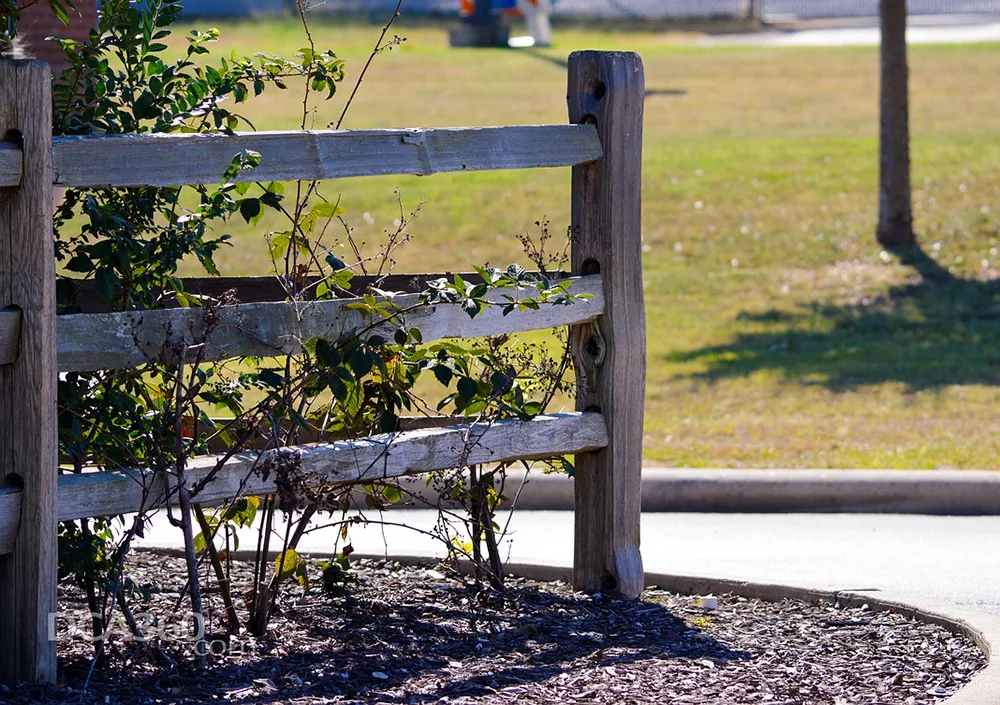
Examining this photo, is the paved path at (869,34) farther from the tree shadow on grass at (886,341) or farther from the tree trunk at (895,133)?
the tree shadow on grass at (886,341)

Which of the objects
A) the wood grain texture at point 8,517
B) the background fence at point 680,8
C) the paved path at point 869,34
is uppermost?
the background fence at point 680,8

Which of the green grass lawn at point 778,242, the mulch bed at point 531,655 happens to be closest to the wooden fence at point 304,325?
the mulch bed at point 531,655

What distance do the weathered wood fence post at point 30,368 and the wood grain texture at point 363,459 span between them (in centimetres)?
12

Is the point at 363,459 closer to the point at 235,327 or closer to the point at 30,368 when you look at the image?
the point at 235,327

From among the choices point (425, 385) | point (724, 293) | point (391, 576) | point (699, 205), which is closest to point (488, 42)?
point (699, 205)

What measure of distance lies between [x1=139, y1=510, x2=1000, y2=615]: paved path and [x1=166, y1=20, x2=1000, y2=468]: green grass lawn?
0.78 metres

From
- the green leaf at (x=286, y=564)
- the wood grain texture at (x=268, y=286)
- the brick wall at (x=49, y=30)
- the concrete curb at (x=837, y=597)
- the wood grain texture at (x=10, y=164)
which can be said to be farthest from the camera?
the brick wall at (x=49, y=30)

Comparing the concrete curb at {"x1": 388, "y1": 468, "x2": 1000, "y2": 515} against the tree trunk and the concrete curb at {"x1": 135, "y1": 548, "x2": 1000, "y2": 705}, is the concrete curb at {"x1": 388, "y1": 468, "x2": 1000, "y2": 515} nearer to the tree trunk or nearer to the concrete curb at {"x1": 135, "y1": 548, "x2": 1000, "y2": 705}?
the concrete curb at {"x1": 135, "y1": 548, "x2": 1000, "y2": 705}

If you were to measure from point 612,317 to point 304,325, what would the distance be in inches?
44.8

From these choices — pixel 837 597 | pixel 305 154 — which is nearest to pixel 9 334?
pixel 305 154

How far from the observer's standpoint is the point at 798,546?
19.9ft

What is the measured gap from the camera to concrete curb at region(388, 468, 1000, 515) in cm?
666

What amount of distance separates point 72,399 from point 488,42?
3152 centimetres

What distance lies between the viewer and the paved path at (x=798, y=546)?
5332 mm
